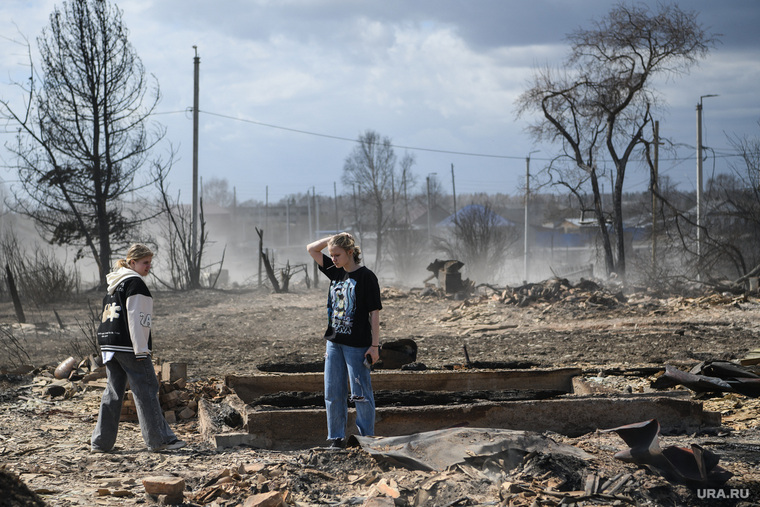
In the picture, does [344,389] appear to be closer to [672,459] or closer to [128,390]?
[672,459]

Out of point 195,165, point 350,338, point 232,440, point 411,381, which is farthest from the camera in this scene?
point 195,165

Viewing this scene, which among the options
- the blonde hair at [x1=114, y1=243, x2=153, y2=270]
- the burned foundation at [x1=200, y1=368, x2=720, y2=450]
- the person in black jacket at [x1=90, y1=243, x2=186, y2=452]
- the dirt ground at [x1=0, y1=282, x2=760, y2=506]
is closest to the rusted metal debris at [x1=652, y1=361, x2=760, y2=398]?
the dirt ground at [x1=0, y1=282, x2=760, y2=506]

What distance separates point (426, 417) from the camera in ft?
19.4

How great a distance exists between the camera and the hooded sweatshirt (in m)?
5.43

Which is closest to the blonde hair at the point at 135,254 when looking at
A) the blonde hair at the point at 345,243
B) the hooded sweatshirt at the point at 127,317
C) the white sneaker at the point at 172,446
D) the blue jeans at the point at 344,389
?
the hooded sweatshirt at the point at 127,317

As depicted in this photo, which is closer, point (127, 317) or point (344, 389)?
point (344, 389)

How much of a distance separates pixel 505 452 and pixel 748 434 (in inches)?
106

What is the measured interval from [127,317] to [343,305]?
1809mm

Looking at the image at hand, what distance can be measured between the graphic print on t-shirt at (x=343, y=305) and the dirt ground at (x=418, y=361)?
3.05 feet

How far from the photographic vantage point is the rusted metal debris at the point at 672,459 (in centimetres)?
388

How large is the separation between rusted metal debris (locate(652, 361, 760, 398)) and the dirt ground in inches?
4.8

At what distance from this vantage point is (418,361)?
10.5m

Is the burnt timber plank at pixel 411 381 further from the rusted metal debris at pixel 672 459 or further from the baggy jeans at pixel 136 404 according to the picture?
the rusted metal debris at pixel 672 459

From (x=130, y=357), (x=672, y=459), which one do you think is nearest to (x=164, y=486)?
(x=130, y=357)
